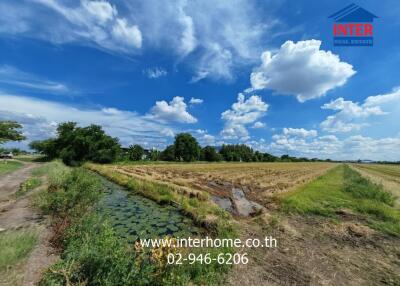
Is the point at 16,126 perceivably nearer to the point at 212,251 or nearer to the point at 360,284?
the point at 212,251

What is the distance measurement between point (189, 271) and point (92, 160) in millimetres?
44825

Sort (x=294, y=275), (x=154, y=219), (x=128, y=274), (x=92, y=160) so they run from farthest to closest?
(x=92, y=160) < (x=154, y=219) < (x=294, y=275) < (x=128, y=274)

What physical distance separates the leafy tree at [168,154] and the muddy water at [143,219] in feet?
201

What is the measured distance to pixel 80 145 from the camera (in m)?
41.7

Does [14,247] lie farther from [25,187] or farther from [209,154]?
[209,154]

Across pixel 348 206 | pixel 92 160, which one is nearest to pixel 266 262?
pixel 348 206

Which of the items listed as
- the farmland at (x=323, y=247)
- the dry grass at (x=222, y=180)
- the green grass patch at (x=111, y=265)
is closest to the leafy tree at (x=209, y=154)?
the dry grass at (x=222, y=180)

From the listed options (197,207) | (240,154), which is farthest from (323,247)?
(240,154)

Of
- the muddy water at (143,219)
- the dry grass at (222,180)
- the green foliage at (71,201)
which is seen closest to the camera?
the green foliage at (71,201)

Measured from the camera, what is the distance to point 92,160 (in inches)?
1714

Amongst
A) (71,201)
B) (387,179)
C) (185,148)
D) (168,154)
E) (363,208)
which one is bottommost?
(363,208)

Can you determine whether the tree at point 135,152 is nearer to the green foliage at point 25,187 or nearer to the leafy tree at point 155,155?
the leafy tree at point 155,155

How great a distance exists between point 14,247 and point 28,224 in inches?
109

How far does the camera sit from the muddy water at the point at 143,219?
318 inches
